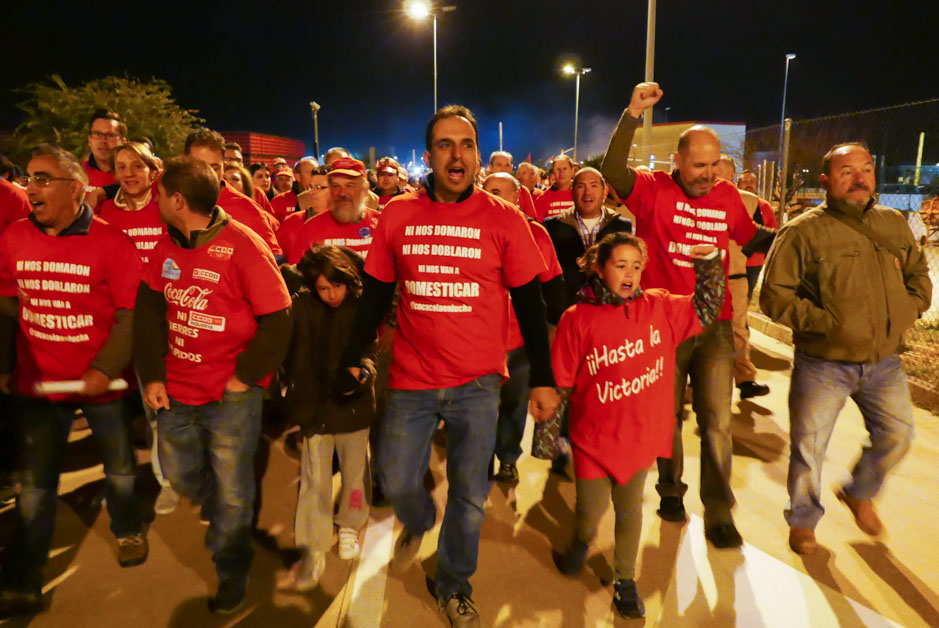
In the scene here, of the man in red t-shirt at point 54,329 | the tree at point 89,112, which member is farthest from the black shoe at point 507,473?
the tree at point 89,112

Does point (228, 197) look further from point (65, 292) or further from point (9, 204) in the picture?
point (65, 292)

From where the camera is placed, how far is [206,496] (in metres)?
3.05

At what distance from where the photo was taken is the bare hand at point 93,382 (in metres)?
2.86

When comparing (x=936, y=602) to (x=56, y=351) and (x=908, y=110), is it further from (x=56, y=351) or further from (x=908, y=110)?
(x=908, y=110)

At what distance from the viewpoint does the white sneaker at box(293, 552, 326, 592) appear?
3004mm

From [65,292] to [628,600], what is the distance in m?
3.12

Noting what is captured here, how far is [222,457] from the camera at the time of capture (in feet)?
9.27

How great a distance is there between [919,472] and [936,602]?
163 centimetres

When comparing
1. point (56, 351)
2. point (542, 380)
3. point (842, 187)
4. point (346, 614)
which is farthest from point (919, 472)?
point (56, 351)

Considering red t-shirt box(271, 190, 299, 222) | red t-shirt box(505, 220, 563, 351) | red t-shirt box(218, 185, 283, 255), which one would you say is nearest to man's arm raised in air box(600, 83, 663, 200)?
red t-shirt box(505, 220, 563, 351)

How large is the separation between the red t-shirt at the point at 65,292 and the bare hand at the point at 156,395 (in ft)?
1.65

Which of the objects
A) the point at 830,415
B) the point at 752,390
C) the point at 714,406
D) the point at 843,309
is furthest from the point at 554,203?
the point at 830,415

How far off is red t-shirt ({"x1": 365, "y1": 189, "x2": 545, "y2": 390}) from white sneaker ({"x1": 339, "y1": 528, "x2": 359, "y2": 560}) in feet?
3.77

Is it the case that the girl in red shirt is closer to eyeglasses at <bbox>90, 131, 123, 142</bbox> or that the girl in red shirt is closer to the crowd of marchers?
the crowd of marchers
